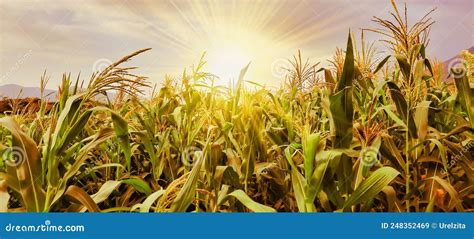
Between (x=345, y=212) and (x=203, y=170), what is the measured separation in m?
0.69

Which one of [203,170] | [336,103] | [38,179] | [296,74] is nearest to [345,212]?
[336,103]

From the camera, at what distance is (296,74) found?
10.7ft

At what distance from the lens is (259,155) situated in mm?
2340

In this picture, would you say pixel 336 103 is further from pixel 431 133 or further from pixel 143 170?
pixel 143 170

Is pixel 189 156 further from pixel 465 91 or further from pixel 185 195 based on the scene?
pixel 465 91

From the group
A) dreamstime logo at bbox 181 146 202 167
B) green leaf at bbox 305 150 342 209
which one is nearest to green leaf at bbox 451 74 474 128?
green leaf at bbox 305 150 342 209

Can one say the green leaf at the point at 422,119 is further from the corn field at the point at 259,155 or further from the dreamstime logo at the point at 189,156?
the dreamstime logo at the point at 189,156

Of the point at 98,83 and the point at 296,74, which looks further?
the point at 296,74

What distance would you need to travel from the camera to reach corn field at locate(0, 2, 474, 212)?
5.73ft

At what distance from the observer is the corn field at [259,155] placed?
175 cm

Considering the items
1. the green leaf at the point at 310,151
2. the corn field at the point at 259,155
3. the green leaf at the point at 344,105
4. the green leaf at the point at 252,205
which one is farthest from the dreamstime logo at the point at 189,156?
the green leaf at the point at 344,105

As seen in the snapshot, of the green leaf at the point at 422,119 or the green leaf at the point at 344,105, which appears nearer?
the green leaf at the point at 344,105
